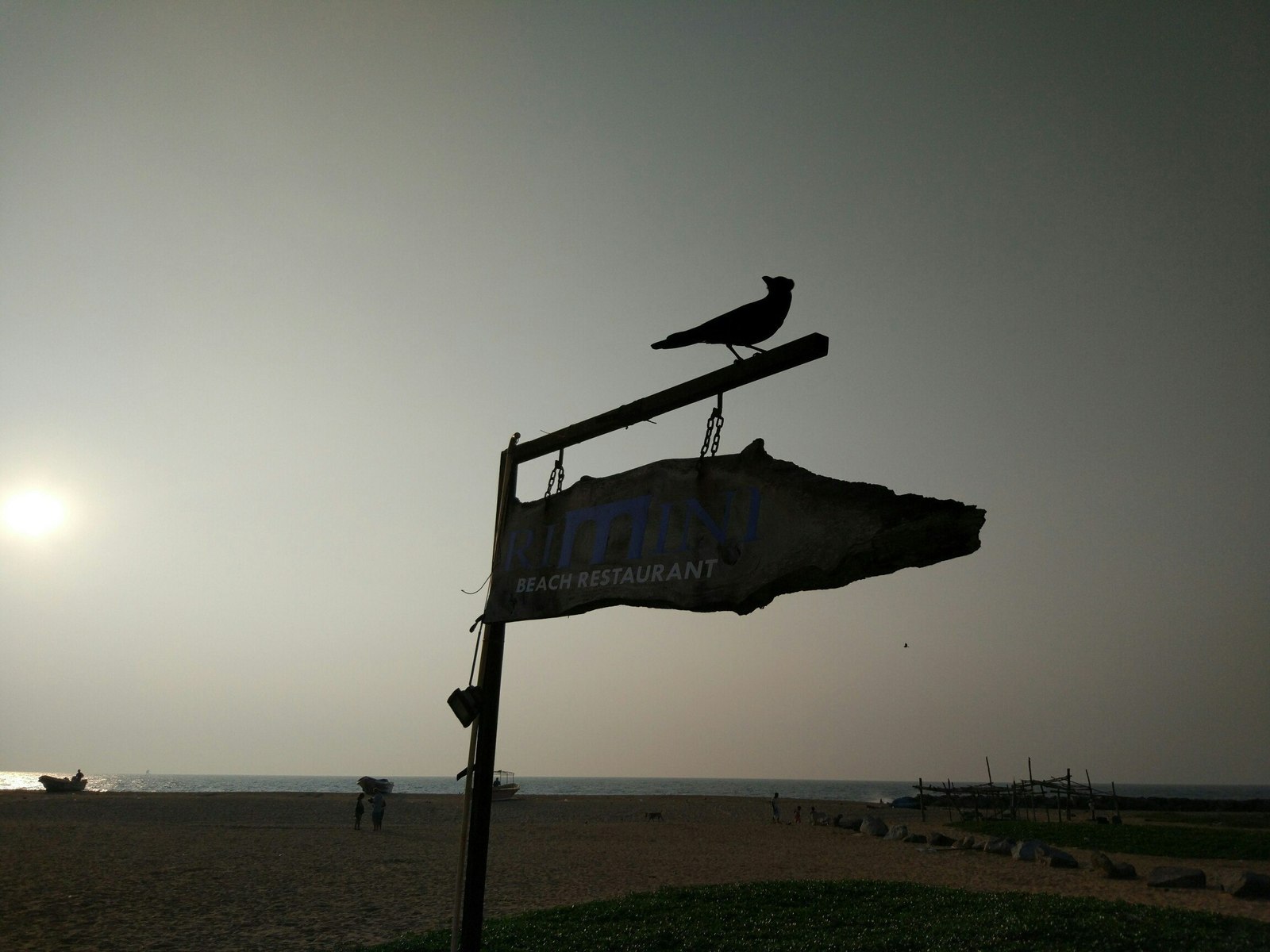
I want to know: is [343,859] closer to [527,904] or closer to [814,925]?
[527,904]

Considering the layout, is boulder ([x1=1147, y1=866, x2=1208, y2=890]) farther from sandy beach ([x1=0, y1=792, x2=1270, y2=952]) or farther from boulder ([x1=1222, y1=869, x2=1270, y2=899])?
boulder ([x1=1222, y1=869, x2=1270, y2=899])

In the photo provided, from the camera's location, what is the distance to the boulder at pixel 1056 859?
17.9 metres

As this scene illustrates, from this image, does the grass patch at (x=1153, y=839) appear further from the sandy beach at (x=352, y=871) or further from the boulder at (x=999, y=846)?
the boulder at (x=999, y=846)

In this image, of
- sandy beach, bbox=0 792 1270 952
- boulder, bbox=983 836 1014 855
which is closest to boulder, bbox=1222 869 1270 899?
sandy beach, bbox=0 792 1270 952

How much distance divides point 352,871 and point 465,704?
14.8m

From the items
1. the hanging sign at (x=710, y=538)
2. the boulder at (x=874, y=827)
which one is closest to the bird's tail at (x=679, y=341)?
the hanging sign at (x=710, y=538)

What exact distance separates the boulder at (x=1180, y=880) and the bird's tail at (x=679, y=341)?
51.9 ft

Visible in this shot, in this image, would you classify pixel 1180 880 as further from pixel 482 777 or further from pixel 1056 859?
pixel 482 777

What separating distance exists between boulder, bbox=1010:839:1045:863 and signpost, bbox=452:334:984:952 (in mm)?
18718

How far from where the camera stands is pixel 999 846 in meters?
21.0

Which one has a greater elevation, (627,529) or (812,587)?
(627,529)

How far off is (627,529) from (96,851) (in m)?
22.3

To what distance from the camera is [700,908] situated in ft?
33.0

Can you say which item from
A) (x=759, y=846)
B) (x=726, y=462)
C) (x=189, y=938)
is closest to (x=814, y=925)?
(x=726, y=462)
